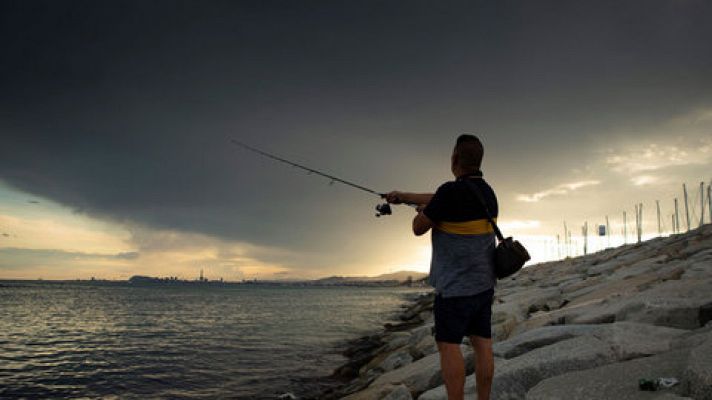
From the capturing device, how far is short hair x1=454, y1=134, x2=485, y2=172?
3852mm

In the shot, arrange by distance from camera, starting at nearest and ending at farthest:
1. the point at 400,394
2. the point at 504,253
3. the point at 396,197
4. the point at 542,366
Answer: the point at 504,253 < the point at 396,197 < the point at 542,366 < the point at 400,394

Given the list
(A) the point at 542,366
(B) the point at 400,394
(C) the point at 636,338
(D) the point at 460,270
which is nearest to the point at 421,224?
(D) the point at 460,270

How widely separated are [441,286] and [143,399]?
9.92 m

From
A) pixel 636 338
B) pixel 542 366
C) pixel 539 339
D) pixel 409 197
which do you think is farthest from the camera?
pixel 539 339

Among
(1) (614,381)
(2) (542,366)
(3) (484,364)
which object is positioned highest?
(3) (484,364)

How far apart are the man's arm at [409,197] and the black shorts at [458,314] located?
0.90 metres

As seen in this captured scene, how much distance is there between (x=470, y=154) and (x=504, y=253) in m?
0.91

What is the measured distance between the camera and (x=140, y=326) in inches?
1070

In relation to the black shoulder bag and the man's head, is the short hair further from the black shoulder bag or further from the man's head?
the black shoulder bag

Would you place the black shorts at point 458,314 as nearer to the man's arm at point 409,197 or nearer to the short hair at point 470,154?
the man's arm at point 409,197

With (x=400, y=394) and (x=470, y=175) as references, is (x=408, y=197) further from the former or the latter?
(x=400, y=394)

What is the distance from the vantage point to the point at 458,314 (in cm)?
362

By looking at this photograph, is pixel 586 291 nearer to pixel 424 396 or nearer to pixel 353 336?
pixel 424 396

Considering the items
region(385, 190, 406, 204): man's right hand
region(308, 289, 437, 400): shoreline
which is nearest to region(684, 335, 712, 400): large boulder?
region(385, 190, 406, 204): man's right hand
